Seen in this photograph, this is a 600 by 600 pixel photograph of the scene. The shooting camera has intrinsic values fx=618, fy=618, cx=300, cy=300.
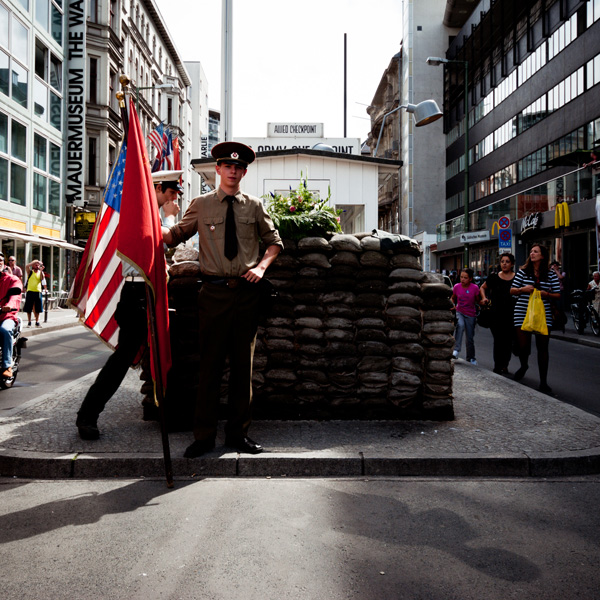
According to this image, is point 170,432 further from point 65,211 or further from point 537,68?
point 537,68

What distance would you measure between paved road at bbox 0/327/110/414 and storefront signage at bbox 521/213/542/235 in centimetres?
1929

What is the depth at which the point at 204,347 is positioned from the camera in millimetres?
4754

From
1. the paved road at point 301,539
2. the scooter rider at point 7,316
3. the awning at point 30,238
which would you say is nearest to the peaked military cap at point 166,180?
the paved road at point 301,539

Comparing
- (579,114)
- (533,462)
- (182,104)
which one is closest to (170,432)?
(533,462)

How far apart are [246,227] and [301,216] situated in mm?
1140

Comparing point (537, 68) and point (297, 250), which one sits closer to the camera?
point (297, 250)

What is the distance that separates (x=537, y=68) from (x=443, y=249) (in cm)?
1486

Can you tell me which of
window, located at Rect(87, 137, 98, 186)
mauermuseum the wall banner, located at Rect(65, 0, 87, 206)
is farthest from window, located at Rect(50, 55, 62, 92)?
window, located at Rect(87, 137, 98, 186)

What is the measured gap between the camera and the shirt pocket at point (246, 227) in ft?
15.7

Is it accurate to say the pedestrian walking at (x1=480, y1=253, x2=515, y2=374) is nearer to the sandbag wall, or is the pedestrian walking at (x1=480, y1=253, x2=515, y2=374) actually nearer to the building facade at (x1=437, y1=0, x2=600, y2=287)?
the sandbag wall

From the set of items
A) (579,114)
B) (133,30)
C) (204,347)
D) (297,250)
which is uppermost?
(133,30)

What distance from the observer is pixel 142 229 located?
4.31 meters

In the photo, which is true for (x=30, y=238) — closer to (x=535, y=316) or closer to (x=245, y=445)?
(x=535, y=316)

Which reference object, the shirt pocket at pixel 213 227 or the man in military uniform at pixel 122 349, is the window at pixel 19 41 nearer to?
the man in military uniform at pixel 122 349
